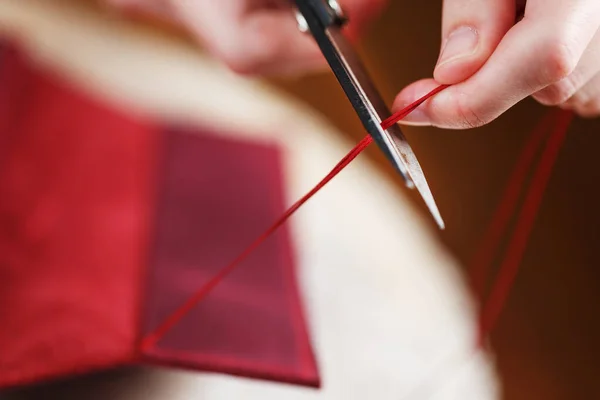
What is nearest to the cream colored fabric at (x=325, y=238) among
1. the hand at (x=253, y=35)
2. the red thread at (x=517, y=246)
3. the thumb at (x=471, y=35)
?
the red thread at (x=517, y=246)

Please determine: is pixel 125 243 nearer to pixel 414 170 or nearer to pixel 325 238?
pixel 325 238

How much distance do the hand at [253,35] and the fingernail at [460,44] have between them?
0.61 ft

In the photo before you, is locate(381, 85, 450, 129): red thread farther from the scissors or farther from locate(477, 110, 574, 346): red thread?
locate(477, 110, 574, 346): red thread

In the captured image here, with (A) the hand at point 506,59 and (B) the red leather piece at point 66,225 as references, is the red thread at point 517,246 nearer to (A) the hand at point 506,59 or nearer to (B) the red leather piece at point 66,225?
(A) the hand at point 506,59

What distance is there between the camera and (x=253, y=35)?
0.51 metres

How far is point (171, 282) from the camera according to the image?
1.81ft

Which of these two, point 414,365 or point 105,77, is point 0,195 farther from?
point 414,365

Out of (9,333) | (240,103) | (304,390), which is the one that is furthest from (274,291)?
(240,103)

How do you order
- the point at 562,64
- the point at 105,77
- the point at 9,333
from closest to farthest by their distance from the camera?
the point at 562,64, the point at 9,333, the point at 105,77

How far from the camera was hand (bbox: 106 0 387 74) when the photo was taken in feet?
1.67

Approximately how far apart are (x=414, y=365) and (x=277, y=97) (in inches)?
17.1

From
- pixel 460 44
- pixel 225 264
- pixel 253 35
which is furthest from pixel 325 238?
pixel 460 44

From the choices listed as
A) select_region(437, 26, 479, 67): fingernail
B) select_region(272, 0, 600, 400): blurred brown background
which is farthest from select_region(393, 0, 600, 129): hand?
select_region(272, 0, 600, 400): blurred brown background

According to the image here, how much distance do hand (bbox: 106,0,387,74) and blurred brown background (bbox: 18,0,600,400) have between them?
0.29 feet
